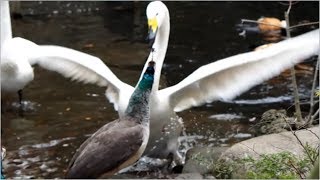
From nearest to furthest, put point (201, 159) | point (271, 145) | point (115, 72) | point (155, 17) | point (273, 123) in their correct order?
point (271, 145), point (201, 159), point (155, 17), point (273, 123), point (115, 72)

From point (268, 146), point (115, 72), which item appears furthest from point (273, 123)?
point (115, 72)

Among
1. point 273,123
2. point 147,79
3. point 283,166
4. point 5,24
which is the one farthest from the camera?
point 5,24

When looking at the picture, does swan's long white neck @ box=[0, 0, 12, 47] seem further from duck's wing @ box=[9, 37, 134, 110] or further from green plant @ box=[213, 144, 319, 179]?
green plant @ box=[213, 144, 319, 179]

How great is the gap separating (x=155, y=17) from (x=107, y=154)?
116 centimetres

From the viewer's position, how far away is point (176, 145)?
13.9ft

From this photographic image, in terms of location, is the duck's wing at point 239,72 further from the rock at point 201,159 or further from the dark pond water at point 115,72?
the dark pond water at point 115,72

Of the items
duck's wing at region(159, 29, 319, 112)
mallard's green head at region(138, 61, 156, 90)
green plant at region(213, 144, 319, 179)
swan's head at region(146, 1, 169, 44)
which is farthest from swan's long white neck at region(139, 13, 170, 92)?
green plant at region(213, 144, 319, 179)

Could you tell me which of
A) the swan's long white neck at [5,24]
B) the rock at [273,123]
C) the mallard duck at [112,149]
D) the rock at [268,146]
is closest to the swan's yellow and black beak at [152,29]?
the mallard duck at [112,149]

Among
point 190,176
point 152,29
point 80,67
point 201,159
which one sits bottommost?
point 190,176

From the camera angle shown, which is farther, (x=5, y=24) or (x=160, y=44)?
(x=5, y=24)

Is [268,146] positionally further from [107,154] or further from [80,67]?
[80,67]

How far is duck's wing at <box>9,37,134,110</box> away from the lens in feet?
13.3

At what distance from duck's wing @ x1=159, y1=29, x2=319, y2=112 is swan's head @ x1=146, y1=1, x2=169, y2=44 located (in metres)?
0.37

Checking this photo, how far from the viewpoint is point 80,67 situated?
4109 mm
